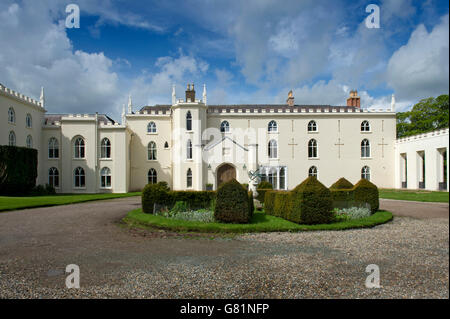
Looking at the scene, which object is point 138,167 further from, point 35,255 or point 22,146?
point 35,255

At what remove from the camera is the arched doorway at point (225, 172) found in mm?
28475

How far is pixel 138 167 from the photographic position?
3203 centimetres

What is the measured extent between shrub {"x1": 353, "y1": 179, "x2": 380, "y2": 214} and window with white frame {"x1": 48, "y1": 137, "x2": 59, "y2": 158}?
30.8m

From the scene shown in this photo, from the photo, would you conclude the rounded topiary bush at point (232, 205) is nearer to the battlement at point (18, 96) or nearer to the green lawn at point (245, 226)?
the green lawn at point (245, 226)

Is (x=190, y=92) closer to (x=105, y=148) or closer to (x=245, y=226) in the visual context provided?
(x=105, y=148)

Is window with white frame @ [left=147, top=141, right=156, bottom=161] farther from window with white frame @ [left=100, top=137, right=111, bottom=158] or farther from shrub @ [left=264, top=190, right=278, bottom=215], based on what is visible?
shrub @ [left=264, top=190, right=278, bottom=215]

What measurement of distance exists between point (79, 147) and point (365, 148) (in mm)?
33758

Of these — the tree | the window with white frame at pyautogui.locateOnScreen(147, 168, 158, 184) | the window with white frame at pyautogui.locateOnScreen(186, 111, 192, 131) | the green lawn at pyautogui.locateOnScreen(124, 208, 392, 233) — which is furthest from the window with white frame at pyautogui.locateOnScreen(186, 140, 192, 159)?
the tree

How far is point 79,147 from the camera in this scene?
2952cm

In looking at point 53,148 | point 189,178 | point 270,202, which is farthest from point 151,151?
point 270,202

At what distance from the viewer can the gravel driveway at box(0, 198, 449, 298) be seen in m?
4.21

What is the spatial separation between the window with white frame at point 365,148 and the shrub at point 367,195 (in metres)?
21.3

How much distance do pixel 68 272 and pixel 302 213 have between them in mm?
7578
